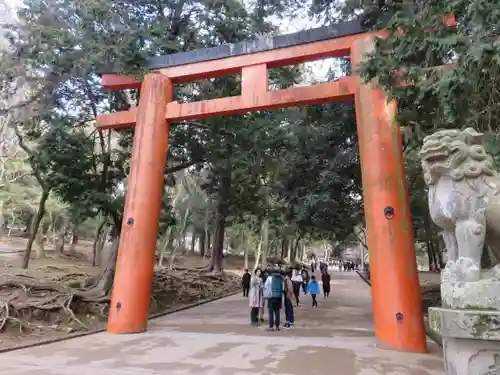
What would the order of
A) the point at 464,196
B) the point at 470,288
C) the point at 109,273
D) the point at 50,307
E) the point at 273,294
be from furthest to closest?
the point at 109,273 < the point at 50,307 < the point at 273,294 < the point at 464,196 < the point at 470,288

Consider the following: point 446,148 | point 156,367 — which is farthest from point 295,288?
point 446,148

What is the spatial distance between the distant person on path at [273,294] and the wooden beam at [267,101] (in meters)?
3.67

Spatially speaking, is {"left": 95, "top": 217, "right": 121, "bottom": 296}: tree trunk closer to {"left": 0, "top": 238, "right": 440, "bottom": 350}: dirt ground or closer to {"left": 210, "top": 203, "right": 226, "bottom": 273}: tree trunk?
{"left": 0, "top": 238, "right": 440, "bottom": 350}: dirt ground

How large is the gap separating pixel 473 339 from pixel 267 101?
6.44m

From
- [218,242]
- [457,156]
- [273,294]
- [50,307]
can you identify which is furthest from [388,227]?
[218,242]

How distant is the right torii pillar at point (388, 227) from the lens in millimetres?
6926

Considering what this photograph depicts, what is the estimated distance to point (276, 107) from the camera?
908 centimetres

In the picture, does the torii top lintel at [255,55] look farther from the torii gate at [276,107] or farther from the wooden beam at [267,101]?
the wooden beam at [267,101]

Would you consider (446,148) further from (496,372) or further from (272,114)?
(272,114)

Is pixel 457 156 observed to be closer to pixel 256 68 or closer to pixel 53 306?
pixel 256 68

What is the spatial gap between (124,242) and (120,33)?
4.97m

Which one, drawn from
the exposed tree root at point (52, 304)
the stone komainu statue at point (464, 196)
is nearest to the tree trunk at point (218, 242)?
the exposed tree root at point (52, 304)

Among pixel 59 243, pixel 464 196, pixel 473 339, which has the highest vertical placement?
pixel 59 243

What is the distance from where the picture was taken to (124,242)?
8.83 meters
